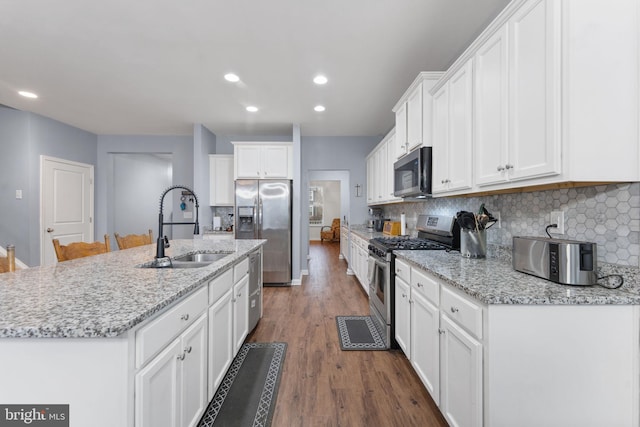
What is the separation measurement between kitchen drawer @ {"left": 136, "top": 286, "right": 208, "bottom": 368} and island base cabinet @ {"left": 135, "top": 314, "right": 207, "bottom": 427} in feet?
0.12

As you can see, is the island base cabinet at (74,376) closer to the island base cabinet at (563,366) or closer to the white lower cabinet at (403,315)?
the island base cabinet at (563,366)

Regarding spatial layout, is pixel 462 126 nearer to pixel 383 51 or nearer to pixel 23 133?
pixel 383 51

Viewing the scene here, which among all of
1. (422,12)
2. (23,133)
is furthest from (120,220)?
(422,12)

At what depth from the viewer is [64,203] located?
480cm

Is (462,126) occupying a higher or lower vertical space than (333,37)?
lower

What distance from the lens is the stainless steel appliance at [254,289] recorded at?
2664 millimetres

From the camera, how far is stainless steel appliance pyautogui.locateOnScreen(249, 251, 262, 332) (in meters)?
2.66

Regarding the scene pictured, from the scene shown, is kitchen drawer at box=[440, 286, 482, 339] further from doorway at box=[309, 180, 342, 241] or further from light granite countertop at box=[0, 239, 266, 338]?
doorway at box=[309, 180, 342, 241]

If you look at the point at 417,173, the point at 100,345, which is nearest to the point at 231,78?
the point at 417,173

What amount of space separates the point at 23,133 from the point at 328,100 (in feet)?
15.1

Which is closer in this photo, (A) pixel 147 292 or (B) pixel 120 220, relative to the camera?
(A) pixel 147 292

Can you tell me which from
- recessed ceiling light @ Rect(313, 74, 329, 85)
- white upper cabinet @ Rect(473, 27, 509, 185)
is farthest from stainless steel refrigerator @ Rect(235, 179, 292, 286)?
white upper cabinet @ Rect(473, 27, 509, 185)

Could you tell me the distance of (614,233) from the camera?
1285 mm

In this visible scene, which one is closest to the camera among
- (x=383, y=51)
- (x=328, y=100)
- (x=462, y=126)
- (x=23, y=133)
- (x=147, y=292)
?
(x=147, y=292)
